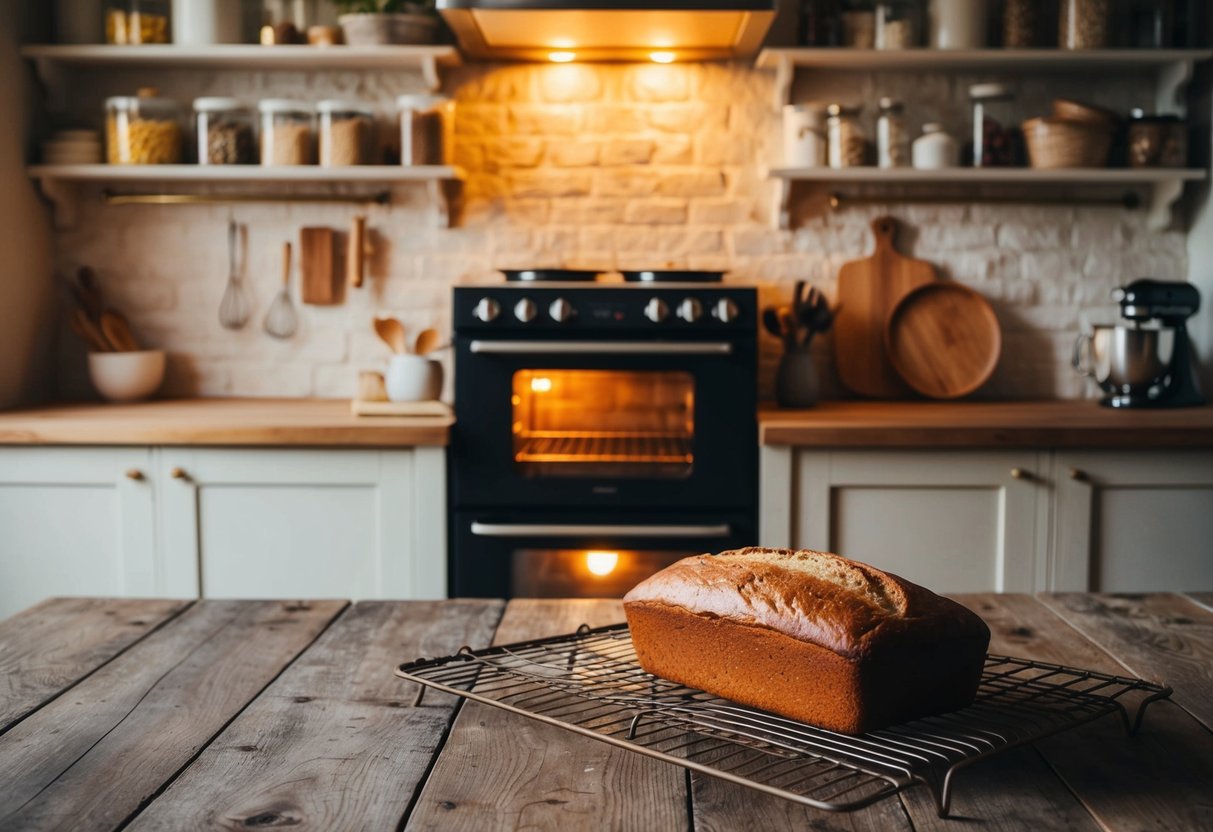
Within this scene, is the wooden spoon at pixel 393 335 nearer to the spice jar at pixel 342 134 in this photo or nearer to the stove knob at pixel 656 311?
the spice jar at pixel 342 134

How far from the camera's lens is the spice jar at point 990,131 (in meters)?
3.45

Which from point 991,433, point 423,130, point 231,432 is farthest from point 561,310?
point 991,433

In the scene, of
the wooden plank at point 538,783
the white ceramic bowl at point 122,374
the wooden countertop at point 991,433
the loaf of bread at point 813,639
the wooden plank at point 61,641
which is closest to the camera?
the wooden plank at point 538,783

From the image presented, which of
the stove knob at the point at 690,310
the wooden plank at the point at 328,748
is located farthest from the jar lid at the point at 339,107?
the wooden plank at the point at 328,748

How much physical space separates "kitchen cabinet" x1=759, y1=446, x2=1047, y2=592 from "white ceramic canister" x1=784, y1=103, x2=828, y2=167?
3.11 feet

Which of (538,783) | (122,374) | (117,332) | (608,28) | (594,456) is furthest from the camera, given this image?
(117,332)

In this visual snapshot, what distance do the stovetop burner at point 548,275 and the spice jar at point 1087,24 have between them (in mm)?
1560

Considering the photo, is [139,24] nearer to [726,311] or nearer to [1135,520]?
[726,311]

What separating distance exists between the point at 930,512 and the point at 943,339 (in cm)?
78

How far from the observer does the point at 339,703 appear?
46.3 inches

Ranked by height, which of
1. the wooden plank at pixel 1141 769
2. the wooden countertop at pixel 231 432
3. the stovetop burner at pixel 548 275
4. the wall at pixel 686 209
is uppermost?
the wall at pixel 686 209

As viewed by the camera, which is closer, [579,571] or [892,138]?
[579,571]

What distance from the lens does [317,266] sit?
12.1ft

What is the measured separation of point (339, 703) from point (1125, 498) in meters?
2.46
